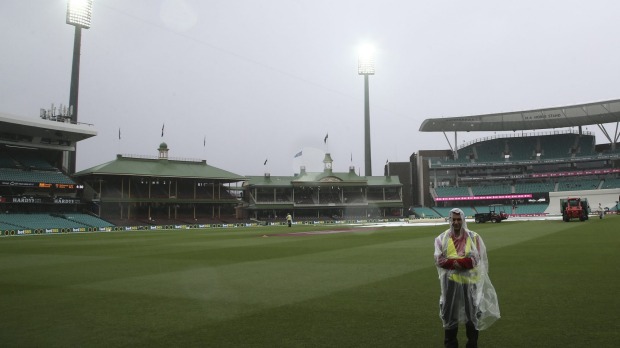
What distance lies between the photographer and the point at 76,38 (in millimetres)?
81375

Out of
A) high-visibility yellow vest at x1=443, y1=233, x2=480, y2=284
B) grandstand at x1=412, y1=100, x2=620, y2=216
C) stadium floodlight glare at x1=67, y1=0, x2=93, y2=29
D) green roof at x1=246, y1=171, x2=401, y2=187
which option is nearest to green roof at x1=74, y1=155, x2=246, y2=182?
green roof at x1=246, y1=171, x2=401, y2=187

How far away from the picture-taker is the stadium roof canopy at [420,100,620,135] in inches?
3511

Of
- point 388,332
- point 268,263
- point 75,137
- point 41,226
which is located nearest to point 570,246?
point 268,263

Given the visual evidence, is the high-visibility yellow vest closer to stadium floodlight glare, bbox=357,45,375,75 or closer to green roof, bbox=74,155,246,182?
green roof, bbox=74,155,246,182

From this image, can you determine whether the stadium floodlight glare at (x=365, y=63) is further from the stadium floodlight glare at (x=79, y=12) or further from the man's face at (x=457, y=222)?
the man's face at (x=457, y=222)

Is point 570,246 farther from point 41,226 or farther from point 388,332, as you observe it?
point 41,226

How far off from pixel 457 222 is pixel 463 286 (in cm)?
90

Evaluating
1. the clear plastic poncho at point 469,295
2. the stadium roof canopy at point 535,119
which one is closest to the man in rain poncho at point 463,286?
the clear plastic poncho at point 469,295

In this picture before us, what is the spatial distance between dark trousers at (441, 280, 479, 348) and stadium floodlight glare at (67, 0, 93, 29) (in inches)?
3470

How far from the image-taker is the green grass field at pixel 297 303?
7.17 metres

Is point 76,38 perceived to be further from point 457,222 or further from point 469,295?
point 469,295

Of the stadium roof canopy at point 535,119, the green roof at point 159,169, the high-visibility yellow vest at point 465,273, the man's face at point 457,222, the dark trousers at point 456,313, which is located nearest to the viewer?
the dark trousers at point 456,313

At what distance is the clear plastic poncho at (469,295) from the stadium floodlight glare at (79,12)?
289 ft

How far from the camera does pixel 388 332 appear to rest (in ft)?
24.0
